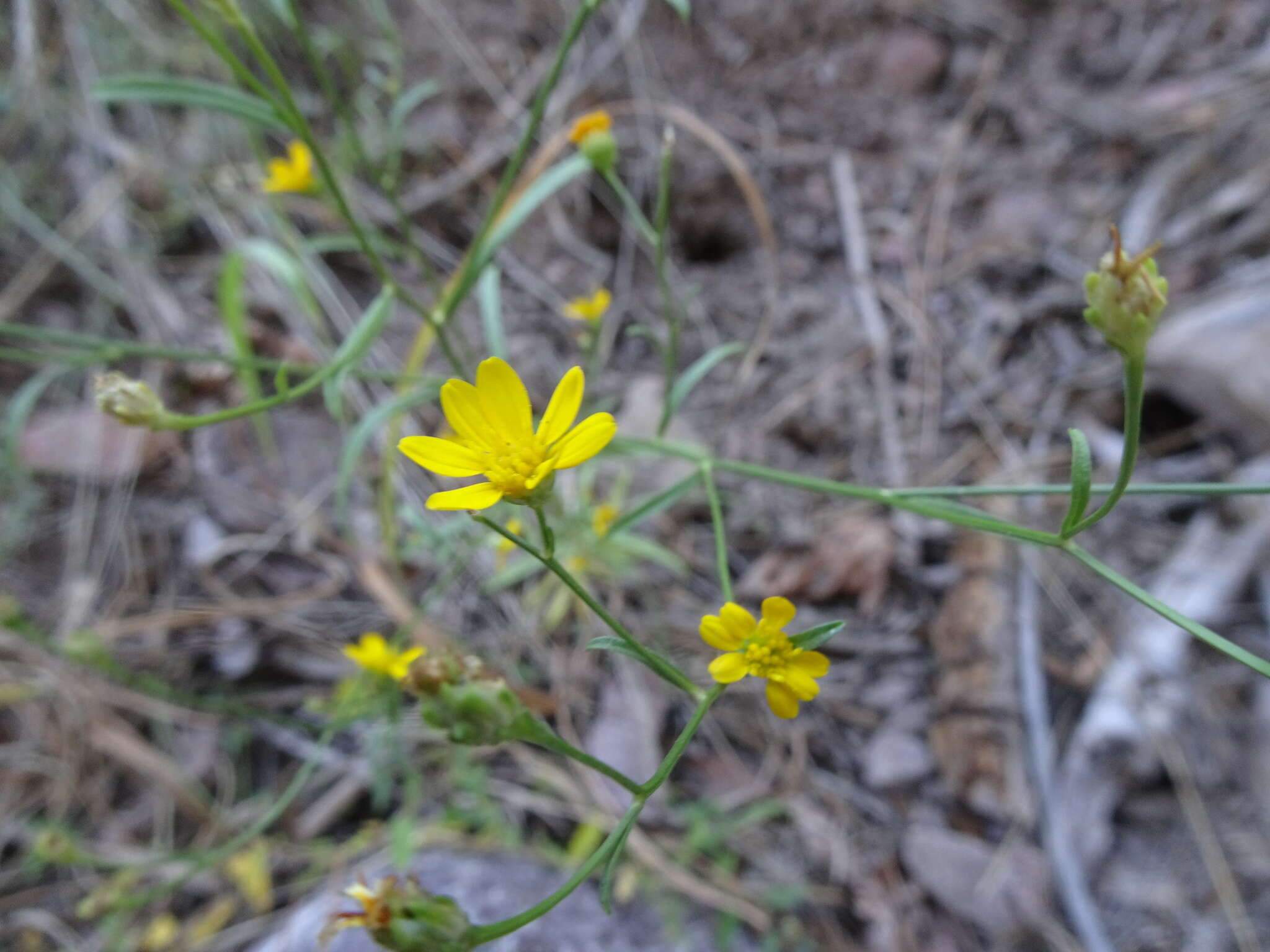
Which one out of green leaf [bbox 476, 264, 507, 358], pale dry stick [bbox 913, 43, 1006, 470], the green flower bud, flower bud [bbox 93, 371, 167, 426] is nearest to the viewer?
the green flower bud

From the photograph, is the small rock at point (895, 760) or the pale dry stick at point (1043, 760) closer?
the pale dry stick at point (1043, 760)

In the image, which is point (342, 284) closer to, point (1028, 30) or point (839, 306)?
point (839, 306)

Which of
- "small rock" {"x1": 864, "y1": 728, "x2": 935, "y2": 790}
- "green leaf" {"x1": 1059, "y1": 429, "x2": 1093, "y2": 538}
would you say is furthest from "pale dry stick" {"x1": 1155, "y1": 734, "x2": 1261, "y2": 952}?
"green leaf" {"x1": 1059, "y1": 429, "x2": 1093, "y2": 538}

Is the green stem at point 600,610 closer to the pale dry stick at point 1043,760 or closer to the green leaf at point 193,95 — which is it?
the green leaf at point 193,95

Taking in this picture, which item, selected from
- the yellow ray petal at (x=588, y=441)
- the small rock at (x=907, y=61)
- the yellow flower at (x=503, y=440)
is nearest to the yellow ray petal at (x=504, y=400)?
the yellow flower at (x=503, y=440)

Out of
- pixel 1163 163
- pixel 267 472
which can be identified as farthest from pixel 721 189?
pixel 267 472

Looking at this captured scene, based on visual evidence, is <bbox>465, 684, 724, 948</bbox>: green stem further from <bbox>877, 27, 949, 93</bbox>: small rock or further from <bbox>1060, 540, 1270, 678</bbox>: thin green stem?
<bbox>877, 27, 949, 93</bbox>: small rock

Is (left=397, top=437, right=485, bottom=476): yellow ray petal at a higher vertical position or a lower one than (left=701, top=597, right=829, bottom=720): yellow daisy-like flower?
higher
